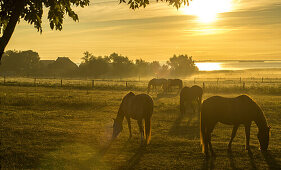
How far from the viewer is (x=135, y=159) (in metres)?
9.40

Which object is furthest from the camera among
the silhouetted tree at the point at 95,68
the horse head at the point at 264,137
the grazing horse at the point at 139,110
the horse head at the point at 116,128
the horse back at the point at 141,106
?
the silhouetted tree at the point at 95,68

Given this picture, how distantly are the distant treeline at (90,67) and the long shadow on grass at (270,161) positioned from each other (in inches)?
3169

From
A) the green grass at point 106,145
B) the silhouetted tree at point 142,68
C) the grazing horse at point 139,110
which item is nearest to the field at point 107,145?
the green grass at point 106,145

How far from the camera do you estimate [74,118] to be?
1708 centimetres

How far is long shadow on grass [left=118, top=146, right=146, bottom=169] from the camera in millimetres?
8703

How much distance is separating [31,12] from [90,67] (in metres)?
80.8

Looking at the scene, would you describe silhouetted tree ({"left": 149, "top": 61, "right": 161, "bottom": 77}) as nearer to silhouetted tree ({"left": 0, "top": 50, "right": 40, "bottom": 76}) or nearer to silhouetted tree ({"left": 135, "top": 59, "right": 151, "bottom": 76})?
silhouetted tree ({"left": 135, "top": 59, "right": 151, "bottom": 76})

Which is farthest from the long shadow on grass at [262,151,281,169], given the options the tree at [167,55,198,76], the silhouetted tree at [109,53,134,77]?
the tree at [167,55,198,76]

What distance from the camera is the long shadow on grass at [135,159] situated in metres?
8.70

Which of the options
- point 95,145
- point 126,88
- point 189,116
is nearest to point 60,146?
point 95,145

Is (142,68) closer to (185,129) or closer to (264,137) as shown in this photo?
(185,129)

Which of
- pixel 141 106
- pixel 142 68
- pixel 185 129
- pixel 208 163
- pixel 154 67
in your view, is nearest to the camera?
pixel 208 163

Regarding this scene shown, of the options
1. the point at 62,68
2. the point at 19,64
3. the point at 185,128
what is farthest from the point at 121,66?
the point at 185,128

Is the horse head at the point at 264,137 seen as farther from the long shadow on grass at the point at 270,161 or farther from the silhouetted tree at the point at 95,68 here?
the silhouetted tree at the point at 95,68
